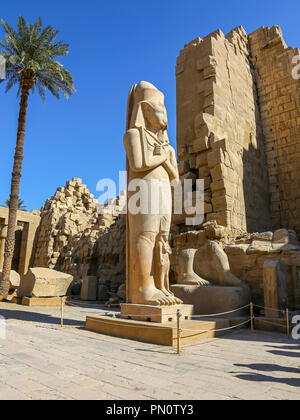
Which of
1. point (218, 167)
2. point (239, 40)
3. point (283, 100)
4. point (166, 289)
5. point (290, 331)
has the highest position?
point (239, 40)

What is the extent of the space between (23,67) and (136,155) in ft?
33.0

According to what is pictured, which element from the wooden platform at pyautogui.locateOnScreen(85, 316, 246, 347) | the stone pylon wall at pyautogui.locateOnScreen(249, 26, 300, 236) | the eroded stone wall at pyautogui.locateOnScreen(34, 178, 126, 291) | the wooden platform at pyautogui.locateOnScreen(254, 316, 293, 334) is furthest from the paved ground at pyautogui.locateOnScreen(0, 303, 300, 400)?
the eroded stone wall at pyautogui.locateOnScreen(34, 178, 126, 291)

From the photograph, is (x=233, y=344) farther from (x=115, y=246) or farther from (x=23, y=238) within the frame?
(x=23, y=238)

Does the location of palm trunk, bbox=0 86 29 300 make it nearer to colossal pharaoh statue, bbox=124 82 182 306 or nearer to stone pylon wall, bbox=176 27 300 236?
stone pylon wall, bbox=176 27 300 236

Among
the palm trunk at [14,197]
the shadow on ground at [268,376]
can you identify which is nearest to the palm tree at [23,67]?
the palm trunk at [14,197]

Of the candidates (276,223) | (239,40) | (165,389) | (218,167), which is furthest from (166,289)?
(239,40)

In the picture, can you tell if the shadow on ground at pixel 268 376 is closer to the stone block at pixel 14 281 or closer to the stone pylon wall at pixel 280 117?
the stone pylon wall at pixel 280 117

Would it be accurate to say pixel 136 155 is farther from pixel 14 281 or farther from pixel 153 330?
pixel 14 281

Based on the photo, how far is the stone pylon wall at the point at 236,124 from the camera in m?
9.92

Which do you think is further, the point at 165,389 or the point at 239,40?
the point at 239,40

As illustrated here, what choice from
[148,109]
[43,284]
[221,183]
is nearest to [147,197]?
[148,109]

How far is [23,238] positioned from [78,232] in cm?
350

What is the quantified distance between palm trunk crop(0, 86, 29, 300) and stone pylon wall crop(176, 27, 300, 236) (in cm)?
640

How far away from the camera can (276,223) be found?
39.4 feet
